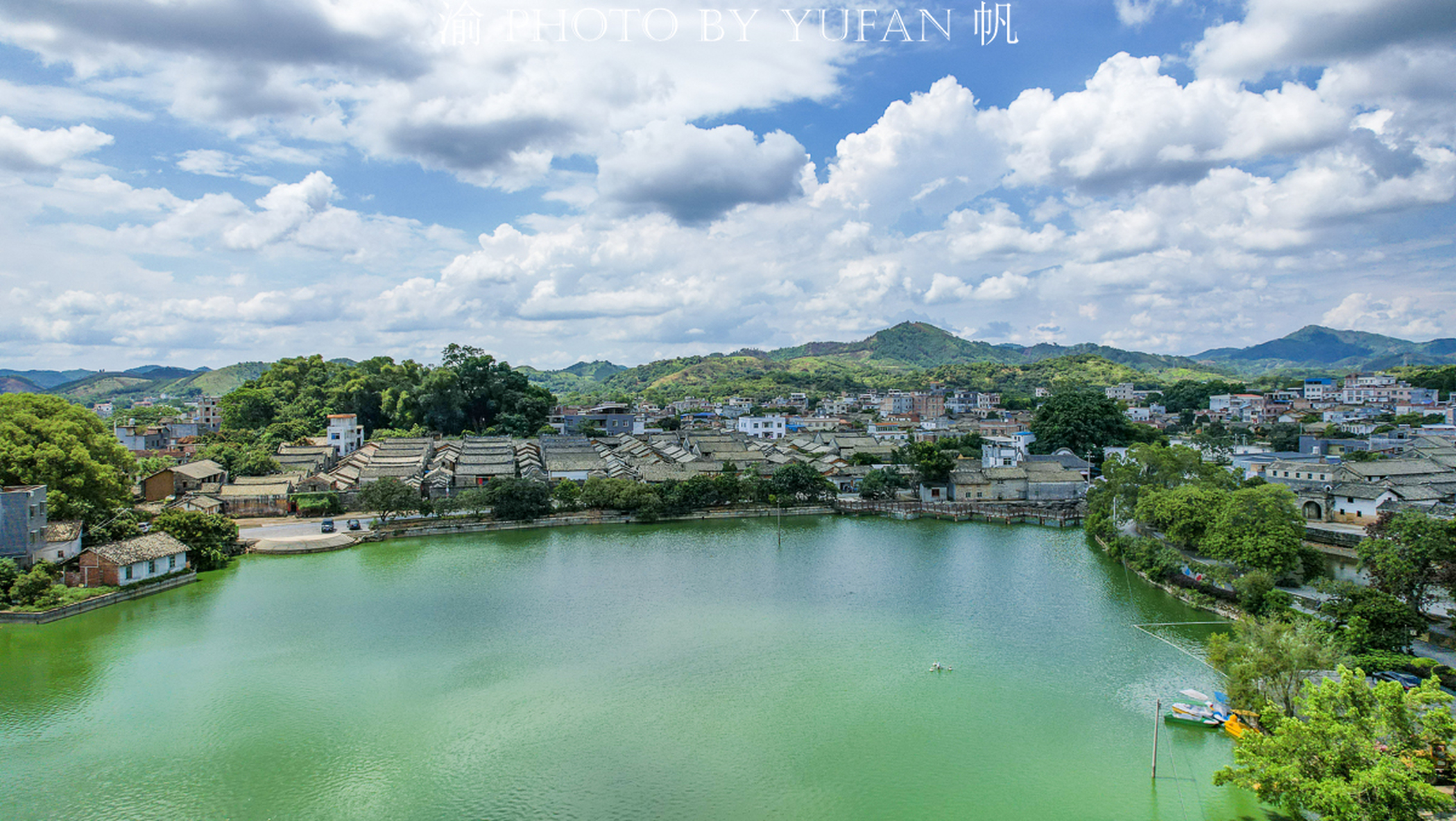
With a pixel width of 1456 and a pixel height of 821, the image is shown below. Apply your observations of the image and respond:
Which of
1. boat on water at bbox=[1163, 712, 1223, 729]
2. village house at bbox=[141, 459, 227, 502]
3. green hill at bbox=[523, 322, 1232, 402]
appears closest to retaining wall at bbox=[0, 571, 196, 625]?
village house at bbox=[141, 459, 227, 502]

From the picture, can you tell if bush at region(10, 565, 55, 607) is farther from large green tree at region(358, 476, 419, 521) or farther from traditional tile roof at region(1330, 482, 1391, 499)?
traditional tile roof at region(1330, 482, 1391, 499)

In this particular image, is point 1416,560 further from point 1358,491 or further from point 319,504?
point 319,504

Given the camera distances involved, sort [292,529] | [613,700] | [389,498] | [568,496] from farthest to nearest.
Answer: [568,496] → [389,498] → [292,529] → [613,700]

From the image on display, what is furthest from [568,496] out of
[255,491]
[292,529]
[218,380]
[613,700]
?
[218,380]

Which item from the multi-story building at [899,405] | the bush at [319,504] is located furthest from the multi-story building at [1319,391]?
the bush at [319,504]

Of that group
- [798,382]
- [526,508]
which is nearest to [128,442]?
[526,508]

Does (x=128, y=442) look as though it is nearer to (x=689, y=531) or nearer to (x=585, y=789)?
(x=689, y=531)

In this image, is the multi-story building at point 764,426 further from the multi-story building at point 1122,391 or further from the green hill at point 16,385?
the green hill at point 16,385
